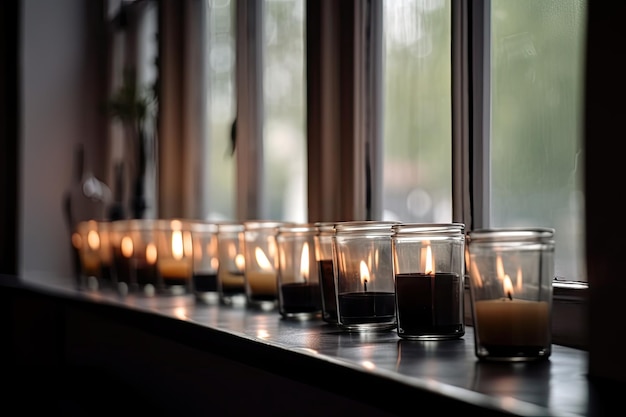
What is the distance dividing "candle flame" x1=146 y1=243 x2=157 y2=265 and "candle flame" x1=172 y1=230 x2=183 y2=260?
0.10m

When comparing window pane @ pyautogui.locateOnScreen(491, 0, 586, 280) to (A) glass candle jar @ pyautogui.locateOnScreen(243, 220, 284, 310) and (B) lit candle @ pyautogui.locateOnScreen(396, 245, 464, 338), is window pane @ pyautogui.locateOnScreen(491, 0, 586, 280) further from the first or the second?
(A) glass candle jar @ pyautogui.locateOnScreen(243, 220, 284, 310)

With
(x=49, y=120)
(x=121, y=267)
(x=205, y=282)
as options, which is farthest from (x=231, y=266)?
(x=49, y=120)

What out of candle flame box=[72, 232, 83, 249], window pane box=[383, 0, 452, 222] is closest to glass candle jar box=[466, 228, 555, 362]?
window pane box=[383, 0, 452, 222]

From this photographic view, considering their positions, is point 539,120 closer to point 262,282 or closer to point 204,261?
point 262,282

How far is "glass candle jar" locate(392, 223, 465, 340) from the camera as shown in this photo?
125 cm

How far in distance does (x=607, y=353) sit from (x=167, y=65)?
2339mm

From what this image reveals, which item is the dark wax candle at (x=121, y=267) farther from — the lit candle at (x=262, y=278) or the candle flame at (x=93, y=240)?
the lit candle at (x=262, y=278)

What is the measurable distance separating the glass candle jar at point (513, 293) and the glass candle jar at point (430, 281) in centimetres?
13

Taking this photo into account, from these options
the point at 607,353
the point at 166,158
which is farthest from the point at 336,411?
the point at 166,158

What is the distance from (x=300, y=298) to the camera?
166 centimetres

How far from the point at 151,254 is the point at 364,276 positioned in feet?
4.26

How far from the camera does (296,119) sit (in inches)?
94.8

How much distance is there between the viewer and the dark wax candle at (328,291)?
4.99 feet

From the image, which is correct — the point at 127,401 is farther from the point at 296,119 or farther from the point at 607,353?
the point at 607,353
